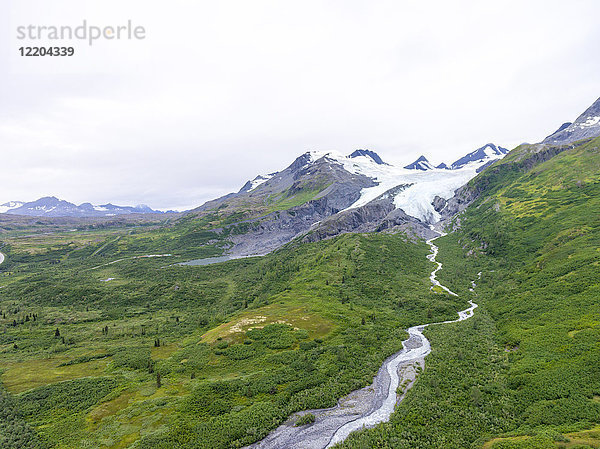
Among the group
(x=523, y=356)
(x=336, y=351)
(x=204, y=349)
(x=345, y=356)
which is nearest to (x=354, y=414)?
(x=345, y=356)

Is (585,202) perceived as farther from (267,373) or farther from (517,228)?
(267,373)

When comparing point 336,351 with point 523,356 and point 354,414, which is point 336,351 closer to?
point 354,414

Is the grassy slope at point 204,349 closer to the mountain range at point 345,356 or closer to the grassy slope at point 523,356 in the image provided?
the mountain range at point 345,356

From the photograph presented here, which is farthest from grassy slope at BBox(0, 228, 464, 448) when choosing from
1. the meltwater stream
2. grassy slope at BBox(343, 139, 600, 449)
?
grassy slope at BBox(343, 139, 600, 449)

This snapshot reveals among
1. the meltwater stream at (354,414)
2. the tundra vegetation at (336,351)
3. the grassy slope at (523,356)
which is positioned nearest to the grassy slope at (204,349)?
the tundra vegetation at (336,351)

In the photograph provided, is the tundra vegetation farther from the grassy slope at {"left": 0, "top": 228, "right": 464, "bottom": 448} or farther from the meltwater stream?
the meltwater stream
